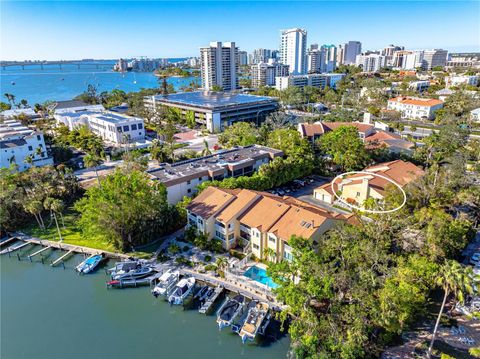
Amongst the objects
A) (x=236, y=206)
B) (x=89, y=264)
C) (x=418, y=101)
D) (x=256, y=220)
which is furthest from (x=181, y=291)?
(x=418, y=101)

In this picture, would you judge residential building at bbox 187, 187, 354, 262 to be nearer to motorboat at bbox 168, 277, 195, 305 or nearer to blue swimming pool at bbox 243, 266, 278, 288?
blue swimming pool at bbox 243, 266, 278, 288

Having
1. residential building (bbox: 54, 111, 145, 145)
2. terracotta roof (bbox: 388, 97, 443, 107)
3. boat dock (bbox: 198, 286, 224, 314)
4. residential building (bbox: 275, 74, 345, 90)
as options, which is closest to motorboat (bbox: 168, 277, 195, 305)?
boat dock (bbox: 198, 286, 224, 314)

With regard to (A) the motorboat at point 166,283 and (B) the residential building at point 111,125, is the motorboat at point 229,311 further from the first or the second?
(B) the residential building at point 111,125

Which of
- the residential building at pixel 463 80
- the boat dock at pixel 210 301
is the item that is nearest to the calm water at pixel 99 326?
the boat dock at pixel 210 301

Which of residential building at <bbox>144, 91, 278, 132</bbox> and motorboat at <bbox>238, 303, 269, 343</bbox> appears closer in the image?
motorboat at <bbox>238, 303, 269, 343</bbox>

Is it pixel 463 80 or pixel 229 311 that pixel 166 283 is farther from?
pixel 463 80

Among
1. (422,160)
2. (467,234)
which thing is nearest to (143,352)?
(467,234)
